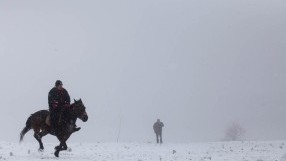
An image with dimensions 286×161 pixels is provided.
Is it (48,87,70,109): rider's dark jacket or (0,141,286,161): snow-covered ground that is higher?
(48,87,70,109): rider's dark jacket

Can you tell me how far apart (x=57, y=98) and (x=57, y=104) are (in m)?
0.26

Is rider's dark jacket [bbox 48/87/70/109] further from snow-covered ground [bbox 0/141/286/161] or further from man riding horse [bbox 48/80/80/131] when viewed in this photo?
snow-covered ground [bbox 0/141/286/161]

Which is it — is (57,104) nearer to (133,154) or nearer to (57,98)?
(57,98)

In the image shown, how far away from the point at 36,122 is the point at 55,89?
2.11 m

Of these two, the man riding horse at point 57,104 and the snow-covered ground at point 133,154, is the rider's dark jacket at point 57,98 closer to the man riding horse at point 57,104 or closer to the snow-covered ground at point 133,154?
the man riding horse at point 57,104

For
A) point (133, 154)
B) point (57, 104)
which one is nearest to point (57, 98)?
point (57, 104)

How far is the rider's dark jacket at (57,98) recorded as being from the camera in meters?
22.3

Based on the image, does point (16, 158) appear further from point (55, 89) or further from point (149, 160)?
point (149, 160)

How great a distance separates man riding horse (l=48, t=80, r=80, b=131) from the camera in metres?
22.3

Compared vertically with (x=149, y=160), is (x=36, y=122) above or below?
above

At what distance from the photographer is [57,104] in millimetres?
22312

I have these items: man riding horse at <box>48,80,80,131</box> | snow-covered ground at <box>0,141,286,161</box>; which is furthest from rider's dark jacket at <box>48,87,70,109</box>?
snow-covered ground at <box>0,141,286,161</box>

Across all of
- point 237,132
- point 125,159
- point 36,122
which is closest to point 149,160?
point 125,159

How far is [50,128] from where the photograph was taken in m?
22.8
